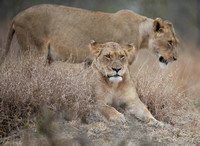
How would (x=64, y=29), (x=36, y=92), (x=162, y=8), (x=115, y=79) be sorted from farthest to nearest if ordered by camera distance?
(x=162, y=8) < (x=64, y=29) < (x=115, y=79) < (x=36, y=92)

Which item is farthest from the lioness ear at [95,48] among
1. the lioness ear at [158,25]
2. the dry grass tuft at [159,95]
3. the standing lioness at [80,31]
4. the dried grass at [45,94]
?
the lioness ear at [158,25]

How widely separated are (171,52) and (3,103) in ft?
11.4

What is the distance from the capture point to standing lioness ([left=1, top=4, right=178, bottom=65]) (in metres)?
6.19

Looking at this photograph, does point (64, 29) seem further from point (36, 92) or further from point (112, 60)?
point (36, 92)

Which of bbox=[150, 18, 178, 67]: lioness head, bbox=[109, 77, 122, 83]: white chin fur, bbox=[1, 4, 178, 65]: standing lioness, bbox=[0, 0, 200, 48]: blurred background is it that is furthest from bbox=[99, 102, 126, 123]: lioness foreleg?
bbox=[0, 0, 200, 48]: blurred background

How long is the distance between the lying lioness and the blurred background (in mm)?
9425

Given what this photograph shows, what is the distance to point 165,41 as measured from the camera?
6.52 metres

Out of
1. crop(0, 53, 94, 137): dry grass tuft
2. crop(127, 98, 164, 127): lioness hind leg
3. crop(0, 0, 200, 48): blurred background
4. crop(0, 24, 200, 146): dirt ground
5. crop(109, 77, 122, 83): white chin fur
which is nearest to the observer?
crop(0, 24, 200, 146): dirt ground

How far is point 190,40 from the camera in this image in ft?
49.3

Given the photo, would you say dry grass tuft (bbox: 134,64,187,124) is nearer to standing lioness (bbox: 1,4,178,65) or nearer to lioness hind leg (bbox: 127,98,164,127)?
lioness hind leg (bbox: 127,98,164,127)

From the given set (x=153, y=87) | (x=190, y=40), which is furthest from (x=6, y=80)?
(x=190, y=40)

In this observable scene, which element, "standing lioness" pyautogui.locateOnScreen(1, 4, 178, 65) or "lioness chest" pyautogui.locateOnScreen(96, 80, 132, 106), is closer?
"lioness chest" pyautogui.locateOnScreen(96, 80, 132, 106)

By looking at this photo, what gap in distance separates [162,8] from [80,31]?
1009 centimetres

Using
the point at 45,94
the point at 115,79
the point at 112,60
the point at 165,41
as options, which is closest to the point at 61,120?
the point at 45,94
